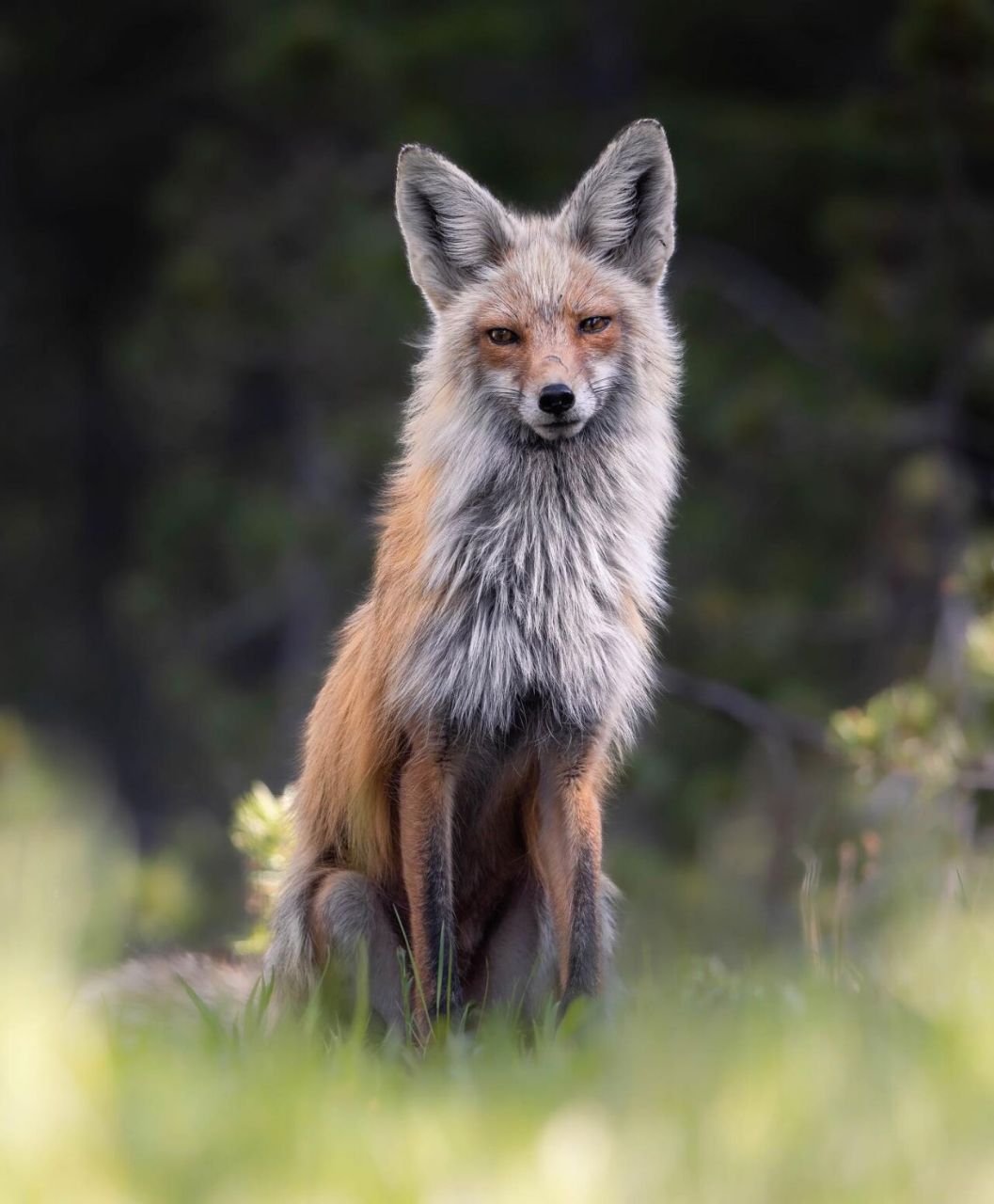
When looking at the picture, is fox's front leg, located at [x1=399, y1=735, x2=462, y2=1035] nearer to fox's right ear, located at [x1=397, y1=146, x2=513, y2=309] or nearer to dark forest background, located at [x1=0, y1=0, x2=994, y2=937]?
fox's right ear, located at [x1=397, y1=146, x2=513, y2=309]

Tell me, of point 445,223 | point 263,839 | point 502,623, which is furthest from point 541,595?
point 263,839

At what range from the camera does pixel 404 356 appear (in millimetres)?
17516

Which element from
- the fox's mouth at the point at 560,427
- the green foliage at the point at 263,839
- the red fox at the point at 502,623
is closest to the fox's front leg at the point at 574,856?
the red fox at the point at 502,623

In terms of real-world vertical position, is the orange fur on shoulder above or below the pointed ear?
below

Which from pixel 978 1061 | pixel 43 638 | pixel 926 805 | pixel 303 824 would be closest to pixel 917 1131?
pixel 978 1061

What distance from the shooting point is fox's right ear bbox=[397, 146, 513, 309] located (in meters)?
5.17

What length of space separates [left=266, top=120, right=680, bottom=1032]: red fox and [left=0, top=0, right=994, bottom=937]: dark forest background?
9.33ft

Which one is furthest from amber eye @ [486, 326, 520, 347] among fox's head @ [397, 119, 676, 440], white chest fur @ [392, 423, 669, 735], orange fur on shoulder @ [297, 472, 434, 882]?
orange fur on shoulder @ [297, 472, 434, 882]

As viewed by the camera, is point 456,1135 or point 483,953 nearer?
point 456,1135

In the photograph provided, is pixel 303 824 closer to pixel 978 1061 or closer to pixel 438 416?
pixel 438 416

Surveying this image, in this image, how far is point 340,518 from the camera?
1609 cm

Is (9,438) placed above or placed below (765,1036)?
below

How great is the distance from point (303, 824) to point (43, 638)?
746 inches

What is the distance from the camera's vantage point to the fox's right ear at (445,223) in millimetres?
5168
